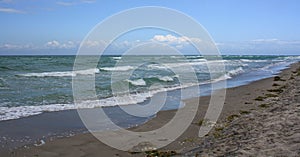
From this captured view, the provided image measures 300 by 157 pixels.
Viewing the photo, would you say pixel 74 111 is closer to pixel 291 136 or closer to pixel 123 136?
pixel 123 136

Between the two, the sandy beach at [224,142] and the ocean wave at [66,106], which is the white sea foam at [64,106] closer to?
the ocean wave at [66,106]

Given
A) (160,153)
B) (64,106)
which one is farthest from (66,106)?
(160,153)

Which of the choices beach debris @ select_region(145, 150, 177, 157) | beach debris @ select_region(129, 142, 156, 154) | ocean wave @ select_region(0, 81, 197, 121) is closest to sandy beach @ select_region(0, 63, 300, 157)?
beach debris @ select_region(145, 150, 177, 157)

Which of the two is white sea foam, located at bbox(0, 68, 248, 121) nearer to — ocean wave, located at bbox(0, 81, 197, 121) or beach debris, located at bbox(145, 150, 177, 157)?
ocean wave, located at bbox(0, 81, 197, 121)

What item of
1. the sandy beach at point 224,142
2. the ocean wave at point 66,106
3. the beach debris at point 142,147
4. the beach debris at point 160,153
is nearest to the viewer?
the sandy beach at point 224,142

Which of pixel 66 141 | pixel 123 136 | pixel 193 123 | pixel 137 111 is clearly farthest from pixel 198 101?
pixel 66 141

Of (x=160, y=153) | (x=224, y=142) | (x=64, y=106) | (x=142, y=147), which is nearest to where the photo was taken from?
(x=224, y=142)

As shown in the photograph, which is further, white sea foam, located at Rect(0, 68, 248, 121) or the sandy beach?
white sea foam, located at Rect(0, 68, 248, 121)

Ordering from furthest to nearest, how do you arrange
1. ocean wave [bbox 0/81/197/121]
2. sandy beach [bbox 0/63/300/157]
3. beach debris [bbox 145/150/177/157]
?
1. ocean wave [bbox 0/81/197/121]
2. beach debris [bbox 145/150/177/157]
3. sandy beach [bbox 0/63/300/157]

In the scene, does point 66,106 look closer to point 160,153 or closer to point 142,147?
point 142,147

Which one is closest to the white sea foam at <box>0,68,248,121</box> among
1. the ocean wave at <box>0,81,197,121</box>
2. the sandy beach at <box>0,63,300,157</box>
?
the ocean wave at <box>0,81,197,121</box>

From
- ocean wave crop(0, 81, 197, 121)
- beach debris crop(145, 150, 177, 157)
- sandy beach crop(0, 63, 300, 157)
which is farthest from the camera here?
ocean wave crop(0, 81, 197, 121)

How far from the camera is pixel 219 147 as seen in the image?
5512mm

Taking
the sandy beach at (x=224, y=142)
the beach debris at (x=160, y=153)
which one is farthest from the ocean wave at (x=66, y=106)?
the beach debris at (x=160, y=153)
